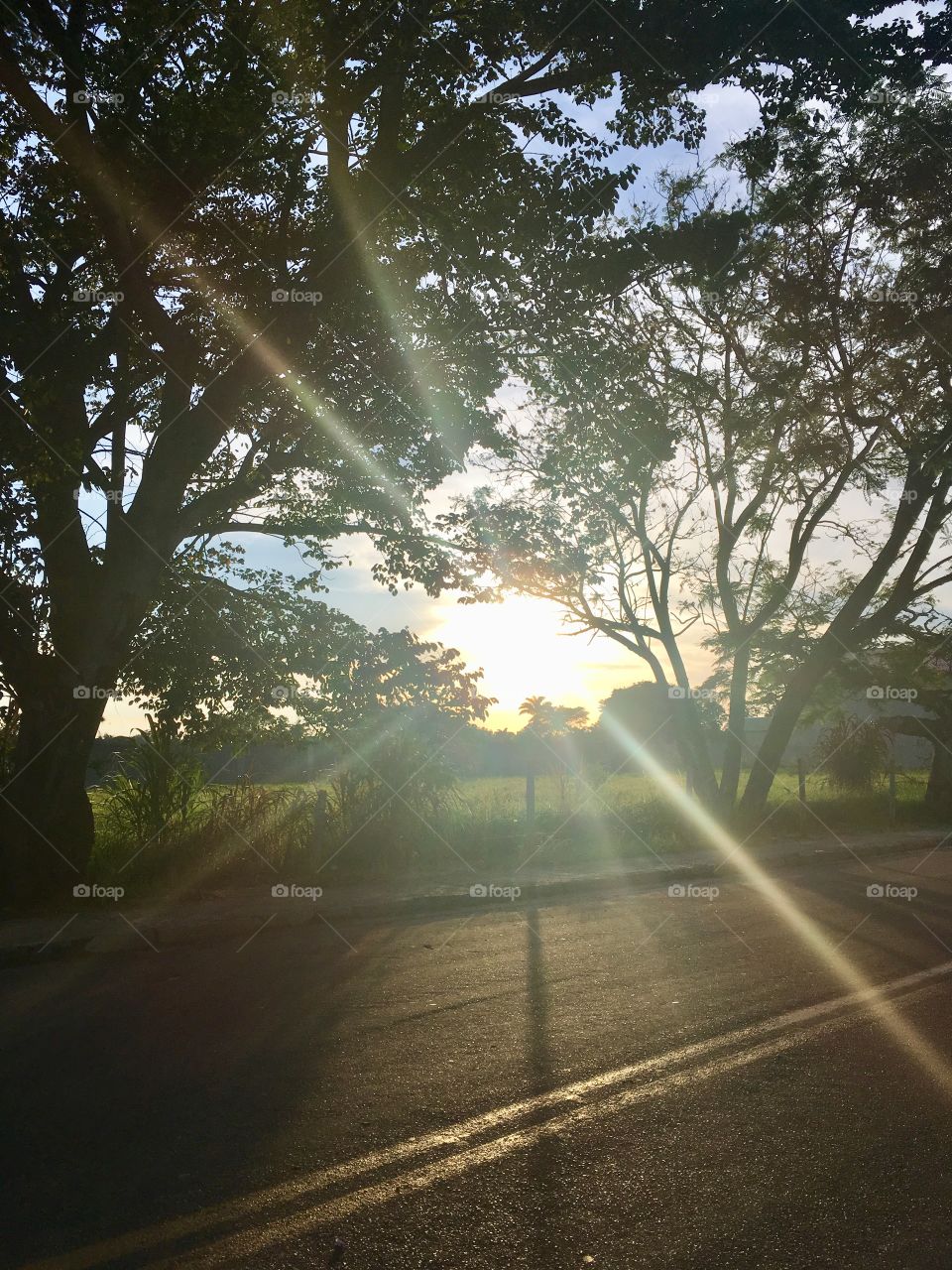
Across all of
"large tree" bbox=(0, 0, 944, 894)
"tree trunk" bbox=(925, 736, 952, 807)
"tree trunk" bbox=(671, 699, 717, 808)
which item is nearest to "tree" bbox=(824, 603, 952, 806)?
"tree trunk" bbox=(925, 736, 952, 807)

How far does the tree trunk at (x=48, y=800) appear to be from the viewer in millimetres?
9961

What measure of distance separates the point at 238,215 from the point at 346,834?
8549 mm

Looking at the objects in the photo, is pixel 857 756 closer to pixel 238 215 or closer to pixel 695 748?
pixel 695 748

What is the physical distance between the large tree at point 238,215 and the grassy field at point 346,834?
5.08ft

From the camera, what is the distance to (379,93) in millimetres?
11062

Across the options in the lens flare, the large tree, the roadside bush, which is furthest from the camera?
the roadside bush

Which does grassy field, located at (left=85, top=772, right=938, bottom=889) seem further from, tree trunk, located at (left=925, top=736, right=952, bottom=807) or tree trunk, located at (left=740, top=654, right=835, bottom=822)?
tree trunk, located at (left=925, top=736, right=952, bottom=807)

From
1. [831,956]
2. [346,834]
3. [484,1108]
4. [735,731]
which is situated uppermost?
[735,731]

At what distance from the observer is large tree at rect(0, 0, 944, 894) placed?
9906mm

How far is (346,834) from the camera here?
1366 cm

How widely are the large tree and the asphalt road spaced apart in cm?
441

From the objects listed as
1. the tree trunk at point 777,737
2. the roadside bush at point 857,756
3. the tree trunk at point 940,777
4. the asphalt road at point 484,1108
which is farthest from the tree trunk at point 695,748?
the asphalt road at point 484,1108

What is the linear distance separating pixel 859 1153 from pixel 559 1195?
135 centimetres

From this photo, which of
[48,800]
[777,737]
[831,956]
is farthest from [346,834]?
[777,737]
